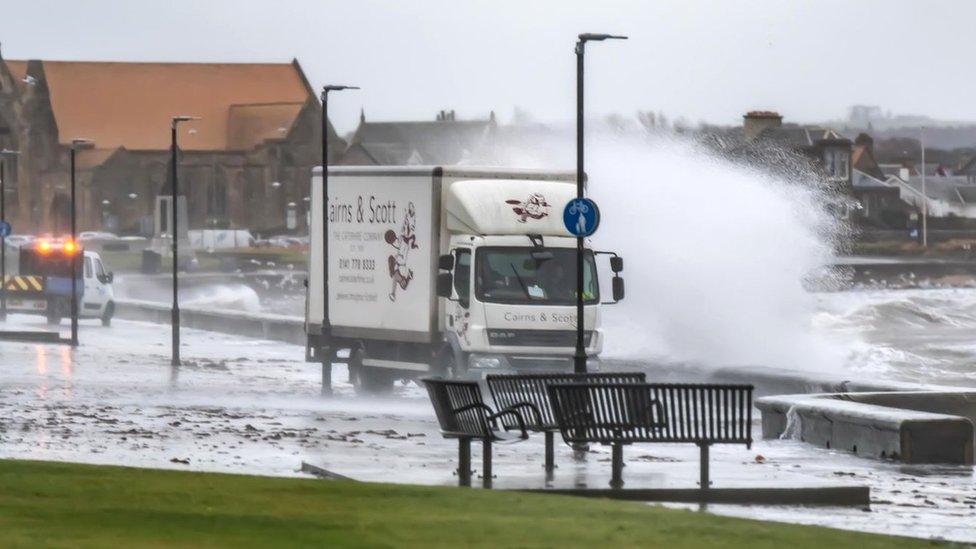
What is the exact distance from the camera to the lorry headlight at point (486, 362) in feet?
108

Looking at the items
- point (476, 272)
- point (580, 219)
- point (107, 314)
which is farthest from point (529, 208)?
point (107, 314)

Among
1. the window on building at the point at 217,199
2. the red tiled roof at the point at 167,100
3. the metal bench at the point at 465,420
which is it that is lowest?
the metal bench at the point at 465,420

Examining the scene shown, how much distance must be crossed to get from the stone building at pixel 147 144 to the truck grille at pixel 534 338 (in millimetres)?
142761

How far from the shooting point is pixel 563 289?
33562mm

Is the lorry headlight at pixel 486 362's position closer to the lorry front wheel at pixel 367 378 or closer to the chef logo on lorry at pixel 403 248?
the chef logo on lorry at pixel 403 248

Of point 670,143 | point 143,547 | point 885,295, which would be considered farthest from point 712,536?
point 885,295

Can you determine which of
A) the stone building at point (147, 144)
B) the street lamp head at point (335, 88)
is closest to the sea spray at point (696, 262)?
the street lamp head at point (335, 88)

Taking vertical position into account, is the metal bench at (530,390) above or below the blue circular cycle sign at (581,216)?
below

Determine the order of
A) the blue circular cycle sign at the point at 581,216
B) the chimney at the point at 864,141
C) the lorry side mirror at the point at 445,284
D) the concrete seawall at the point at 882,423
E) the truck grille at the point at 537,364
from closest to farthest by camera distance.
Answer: the concrete seawall at the point at 882,423
the blue circular cycle sign at the point at 581,216
the lorry side mirror at the point at 445,284
the truck grille at the point at 537,364
the chimney at the point at 864,141

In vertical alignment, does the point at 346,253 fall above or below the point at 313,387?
above

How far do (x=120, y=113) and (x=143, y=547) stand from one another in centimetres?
17582

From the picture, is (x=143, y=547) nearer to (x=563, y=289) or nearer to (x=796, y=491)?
(x=796, y=491)

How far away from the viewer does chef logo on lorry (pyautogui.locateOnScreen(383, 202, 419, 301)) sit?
112ft

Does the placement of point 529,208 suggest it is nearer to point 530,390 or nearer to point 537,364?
point 537,364
